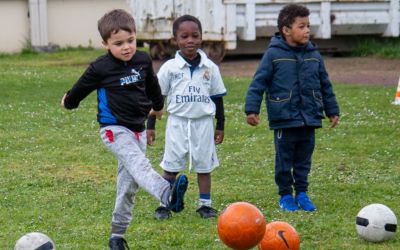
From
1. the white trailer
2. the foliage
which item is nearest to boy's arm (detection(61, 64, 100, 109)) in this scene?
the white trailer

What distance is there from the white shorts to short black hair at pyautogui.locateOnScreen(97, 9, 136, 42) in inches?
63.9

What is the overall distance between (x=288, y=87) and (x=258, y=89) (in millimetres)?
252

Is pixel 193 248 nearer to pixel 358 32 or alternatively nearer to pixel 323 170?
pixel 323 170

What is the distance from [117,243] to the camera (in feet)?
22.2

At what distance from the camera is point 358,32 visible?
2114 cm

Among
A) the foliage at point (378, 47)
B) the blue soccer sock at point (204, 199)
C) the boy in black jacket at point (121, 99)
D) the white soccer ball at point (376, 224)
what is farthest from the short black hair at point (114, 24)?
the foliage at point (378, 47)

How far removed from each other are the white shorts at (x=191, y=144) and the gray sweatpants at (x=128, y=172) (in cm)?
130

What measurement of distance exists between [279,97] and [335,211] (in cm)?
106

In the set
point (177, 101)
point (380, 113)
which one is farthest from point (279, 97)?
point (380, 113)

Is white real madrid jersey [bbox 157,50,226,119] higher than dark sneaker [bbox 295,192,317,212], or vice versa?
white real madrid jersey [bbox 157,50,226,119]

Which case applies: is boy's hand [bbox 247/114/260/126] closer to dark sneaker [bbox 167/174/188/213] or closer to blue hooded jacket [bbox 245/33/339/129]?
blue hooded jacket [bbox 245/33/339/129]

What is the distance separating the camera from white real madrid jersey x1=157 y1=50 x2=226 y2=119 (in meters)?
8.12

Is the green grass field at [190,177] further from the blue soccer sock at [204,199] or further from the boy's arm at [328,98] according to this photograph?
the boy's arm at [328,98]

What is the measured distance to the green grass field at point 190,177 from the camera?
7.41m
